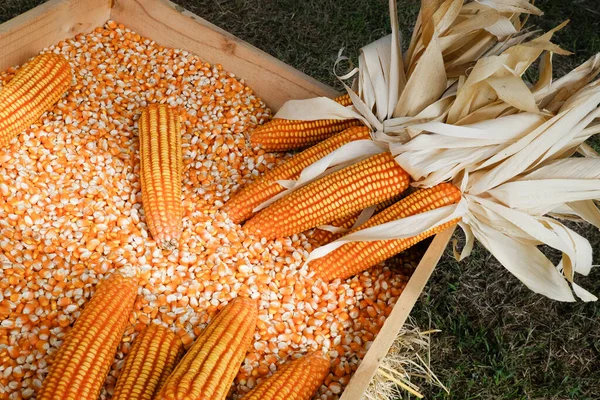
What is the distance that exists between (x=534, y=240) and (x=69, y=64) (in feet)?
5.70

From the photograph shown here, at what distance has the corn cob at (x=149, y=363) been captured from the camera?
154 centimetres

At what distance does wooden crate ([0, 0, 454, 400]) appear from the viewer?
91.0 inches

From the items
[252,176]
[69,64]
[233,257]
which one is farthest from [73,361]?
[69,64]

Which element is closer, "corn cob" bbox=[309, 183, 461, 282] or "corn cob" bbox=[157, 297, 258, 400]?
"corn cob" bbox=[157, 297, 258, 400]

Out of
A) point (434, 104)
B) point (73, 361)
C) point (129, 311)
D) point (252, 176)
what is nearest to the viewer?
point (73, 361)

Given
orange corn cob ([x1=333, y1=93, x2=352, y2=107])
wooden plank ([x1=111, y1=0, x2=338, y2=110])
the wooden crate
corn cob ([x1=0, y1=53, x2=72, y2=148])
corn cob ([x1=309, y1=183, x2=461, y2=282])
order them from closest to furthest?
corn cob ([x1=309, y1=183, x2=461, y2=282]) < corn cob ([x1=0, y1=53, x2=72, y2=148]) < orange corn cob ([x1=333, y1=93, x2=352, y2=107]) < the wooden crate < wooden plank ([x1=111, y1=0, x2=338, y2=110])

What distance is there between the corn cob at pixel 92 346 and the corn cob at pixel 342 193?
54cm

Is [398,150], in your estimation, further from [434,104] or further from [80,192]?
[80,192]

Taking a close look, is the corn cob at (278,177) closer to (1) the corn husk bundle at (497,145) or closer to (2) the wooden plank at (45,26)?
(1) the corn husk bundle at (497,145)

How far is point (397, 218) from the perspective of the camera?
1914 millimetres

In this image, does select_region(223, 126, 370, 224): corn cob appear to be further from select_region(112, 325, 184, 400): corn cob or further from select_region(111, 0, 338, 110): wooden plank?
select_region(112, 325, 184, 400): corn cob

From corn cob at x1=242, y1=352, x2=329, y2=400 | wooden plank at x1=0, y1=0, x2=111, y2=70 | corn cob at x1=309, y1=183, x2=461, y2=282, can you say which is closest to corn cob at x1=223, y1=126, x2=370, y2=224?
corn cob at x1=309, y1=183, x2=461, y2=282

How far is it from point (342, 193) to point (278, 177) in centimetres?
26

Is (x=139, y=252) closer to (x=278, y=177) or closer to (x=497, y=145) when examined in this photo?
(x=278, y=177)
